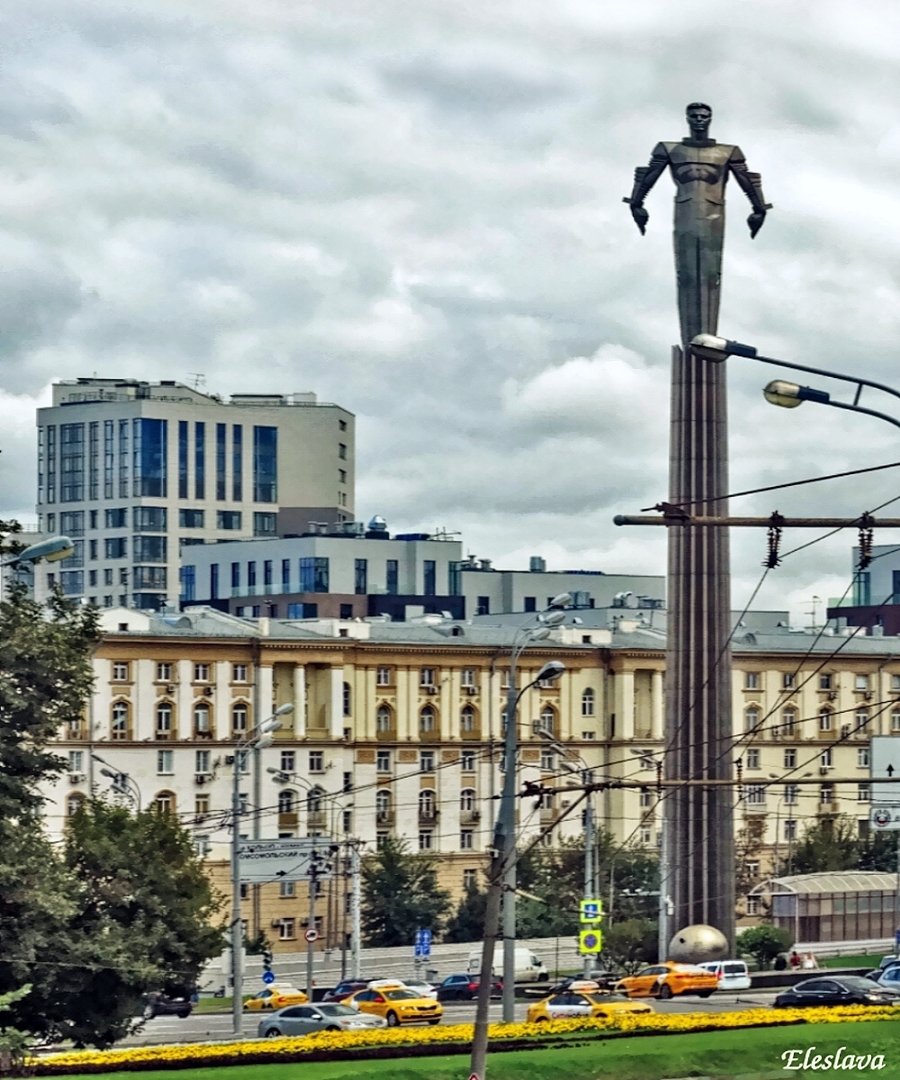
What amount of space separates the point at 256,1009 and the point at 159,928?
26.3 metres

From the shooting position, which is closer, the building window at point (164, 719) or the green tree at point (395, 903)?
the green tree at point (395, 903)

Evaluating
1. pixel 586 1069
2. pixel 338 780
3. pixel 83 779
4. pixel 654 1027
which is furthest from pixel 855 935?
pixel 586 1069

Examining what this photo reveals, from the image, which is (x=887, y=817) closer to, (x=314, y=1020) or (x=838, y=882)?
(x=838, y=882)

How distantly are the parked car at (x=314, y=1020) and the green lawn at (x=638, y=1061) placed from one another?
11.9m

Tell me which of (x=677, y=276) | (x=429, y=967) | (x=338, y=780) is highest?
(x=677, y=276)

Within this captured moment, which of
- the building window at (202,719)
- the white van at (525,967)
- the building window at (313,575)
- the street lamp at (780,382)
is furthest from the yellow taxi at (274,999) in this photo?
the building window at (313,575)

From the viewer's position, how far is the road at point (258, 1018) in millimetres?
59969

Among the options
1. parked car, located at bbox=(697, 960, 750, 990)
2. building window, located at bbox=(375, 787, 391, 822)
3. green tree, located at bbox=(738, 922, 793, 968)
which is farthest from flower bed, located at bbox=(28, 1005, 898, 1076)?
building window, located at bbox=(375, 787, 391, 822)

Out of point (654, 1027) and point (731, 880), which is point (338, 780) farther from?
point (654, 1027)

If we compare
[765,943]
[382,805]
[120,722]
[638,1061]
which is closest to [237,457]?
[382,805]

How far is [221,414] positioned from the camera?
169375 millimetres

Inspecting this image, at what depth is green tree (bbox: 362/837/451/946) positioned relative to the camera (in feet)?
313

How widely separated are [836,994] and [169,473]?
11669 cm

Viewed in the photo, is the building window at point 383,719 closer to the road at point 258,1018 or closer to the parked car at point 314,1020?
the road at point 258,1018
